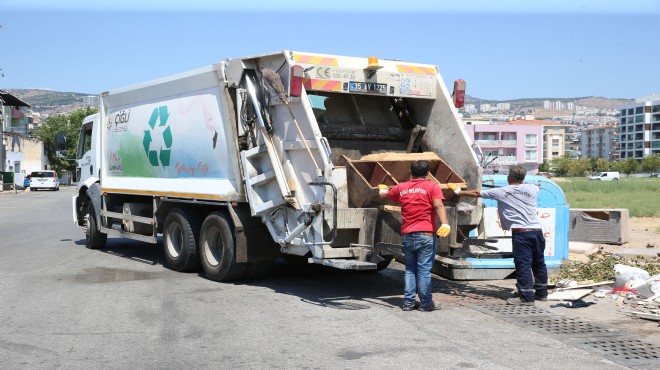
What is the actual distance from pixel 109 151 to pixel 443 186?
7.26m

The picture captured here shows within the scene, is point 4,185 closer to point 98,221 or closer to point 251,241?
point 98,221

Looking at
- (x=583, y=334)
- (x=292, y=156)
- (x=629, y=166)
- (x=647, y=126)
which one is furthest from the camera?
(x=647, y=126)

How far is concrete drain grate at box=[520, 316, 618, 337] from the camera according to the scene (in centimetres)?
662

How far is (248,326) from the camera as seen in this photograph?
270 inches

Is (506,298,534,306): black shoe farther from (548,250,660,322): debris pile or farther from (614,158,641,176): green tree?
(614,158,641,176): green tree

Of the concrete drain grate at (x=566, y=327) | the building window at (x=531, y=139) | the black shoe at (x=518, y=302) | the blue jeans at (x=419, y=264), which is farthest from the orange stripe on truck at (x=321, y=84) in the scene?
the building window at (x=531, y=139)

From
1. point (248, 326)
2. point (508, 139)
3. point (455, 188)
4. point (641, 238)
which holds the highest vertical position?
point (508, 139)

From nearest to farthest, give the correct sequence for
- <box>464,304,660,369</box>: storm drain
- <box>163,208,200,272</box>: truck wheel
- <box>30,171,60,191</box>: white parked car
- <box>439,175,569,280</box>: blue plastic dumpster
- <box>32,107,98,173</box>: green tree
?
1. <box>464,304,660,369</box>: storm drain
2. <box>439,175,569,280</box>: blue plastic dumpster
3. <box>163,208,200,272</box>: truck wheel
4. <box>30,171,60,191</box>: white parked car
5. <box>32,107,98,173</box>: green tree

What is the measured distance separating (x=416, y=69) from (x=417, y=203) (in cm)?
243

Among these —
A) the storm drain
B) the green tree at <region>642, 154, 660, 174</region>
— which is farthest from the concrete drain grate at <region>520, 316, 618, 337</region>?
the green tree at <region>642, 154, 660, 174</region>

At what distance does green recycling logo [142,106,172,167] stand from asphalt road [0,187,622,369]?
1.78m

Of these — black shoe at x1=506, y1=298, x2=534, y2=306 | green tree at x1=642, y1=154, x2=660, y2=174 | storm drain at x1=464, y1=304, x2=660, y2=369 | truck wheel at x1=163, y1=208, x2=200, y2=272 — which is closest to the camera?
storm drain at x1=464, y1=304, x2=660, y2=369

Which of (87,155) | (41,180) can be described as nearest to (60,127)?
(41,180)

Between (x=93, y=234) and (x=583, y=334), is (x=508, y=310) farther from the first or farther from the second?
(x=93, y=234)
